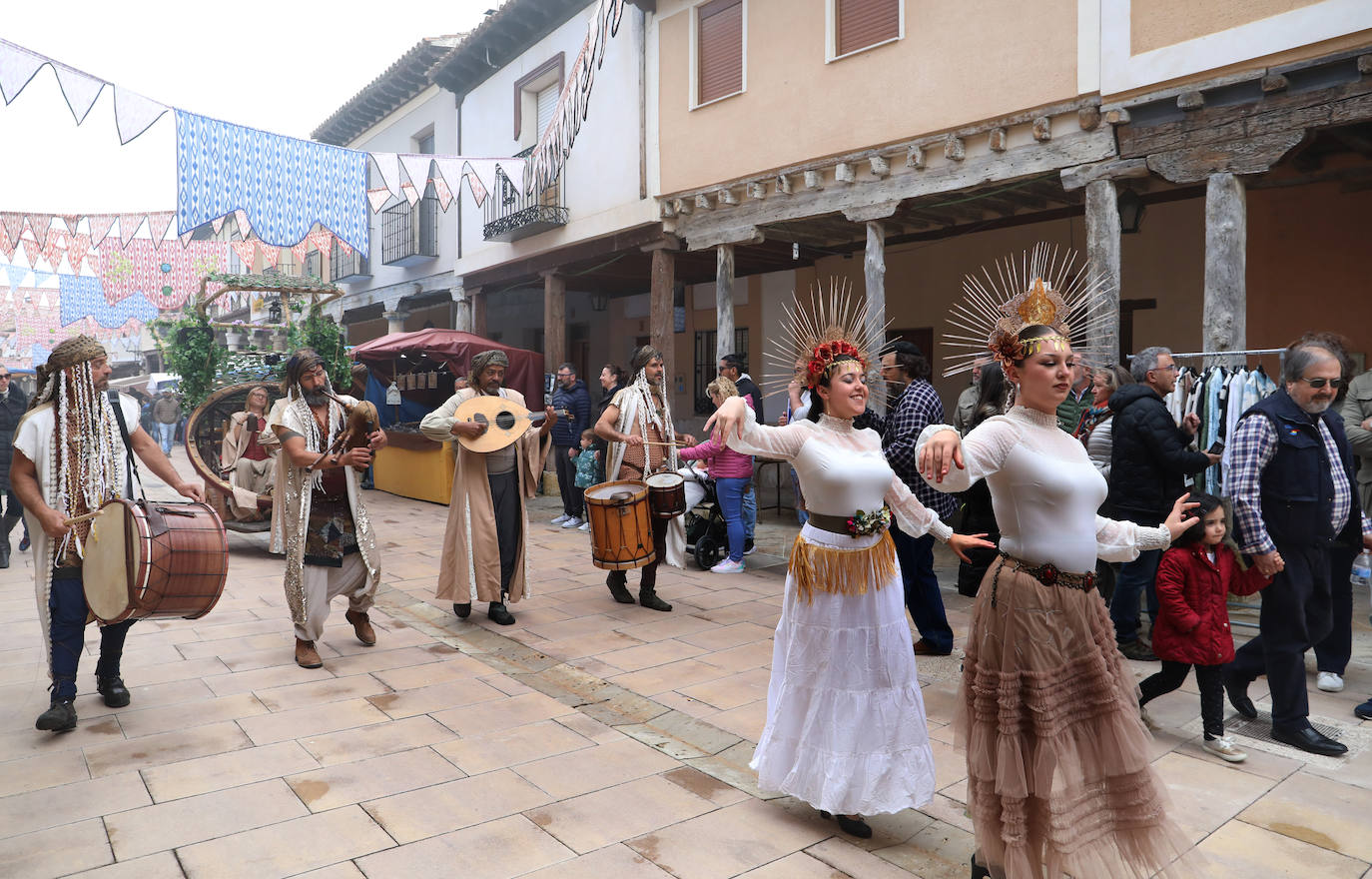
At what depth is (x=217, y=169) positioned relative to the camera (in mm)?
10195

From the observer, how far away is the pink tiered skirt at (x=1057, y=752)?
2398mm

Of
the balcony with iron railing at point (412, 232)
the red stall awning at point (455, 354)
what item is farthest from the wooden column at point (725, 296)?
the balcony with iron railing at point (412, 232)

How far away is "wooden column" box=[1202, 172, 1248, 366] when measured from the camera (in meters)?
6.46

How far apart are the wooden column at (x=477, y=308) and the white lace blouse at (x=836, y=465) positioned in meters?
13.5

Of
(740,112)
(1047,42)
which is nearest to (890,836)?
(1047,42)

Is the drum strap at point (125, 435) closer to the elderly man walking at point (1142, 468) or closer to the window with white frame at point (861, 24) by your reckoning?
the elderly man walking at point (1142, 468)

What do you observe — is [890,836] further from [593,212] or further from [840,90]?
[593,212]

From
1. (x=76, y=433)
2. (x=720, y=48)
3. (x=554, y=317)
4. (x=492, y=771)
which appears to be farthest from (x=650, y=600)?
(x=554, y=317)

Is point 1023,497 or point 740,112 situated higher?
point 740,112

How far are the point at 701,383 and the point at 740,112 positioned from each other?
20.5ft

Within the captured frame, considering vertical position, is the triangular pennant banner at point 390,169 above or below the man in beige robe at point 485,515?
above

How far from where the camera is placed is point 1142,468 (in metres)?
4.91

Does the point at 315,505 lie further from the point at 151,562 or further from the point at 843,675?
the point at 843,675

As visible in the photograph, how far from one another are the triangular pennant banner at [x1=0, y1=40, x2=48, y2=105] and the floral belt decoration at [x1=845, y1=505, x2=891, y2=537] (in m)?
9.09
